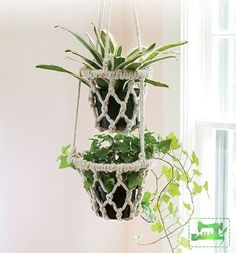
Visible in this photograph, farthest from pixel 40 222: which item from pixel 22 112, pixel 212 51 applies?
pixel 212 51

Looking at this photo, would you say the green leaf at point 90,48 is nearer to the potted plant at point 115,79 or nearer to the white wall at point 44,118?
the potted plant at point 115,79

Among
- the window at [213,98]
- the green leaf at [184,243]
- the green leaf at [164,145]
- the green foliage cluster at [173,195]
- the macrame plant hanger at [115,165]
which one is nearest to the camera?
the macrame plant hanger at [115,165]

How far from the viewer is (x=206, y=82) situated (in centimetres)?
195

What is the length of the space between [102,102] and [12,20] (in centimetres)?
70

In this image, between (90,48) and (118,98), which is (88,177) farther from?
(90,48)

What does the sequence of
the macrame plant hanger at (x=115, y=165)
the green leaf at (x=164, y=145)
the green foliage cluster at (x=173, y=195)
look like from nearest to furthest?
the macrame plant hanger at (x=115, y=165), the green leaf at (x=164, y=145), the green foliage cluster at (x=173, y=195)

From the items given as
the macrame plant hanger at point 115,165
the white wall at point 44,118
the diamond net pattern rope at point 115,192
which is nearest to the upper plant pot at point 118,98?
the macrame plant hanger at point 115,165

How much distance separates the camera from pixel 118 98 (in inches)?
51.6

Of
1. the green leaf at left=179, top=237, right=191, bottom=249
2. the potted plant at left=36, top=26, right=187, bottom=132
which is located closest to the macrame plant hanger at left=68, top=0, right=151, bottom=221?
the potted plant at left=36, top=26, right=187, bottom=132

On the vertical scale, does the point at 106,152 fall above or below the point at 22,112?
below

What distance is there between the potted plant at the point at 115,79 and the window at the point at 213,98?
1.95 feet

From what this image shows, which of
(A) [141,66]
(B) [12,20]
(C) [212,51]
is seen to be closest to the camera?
(A) [141,66]

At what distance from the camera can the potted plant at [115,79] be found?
1288 mm

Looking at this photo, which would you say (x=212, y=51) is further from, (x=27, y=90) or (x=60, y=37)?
(x=27, y=90)
